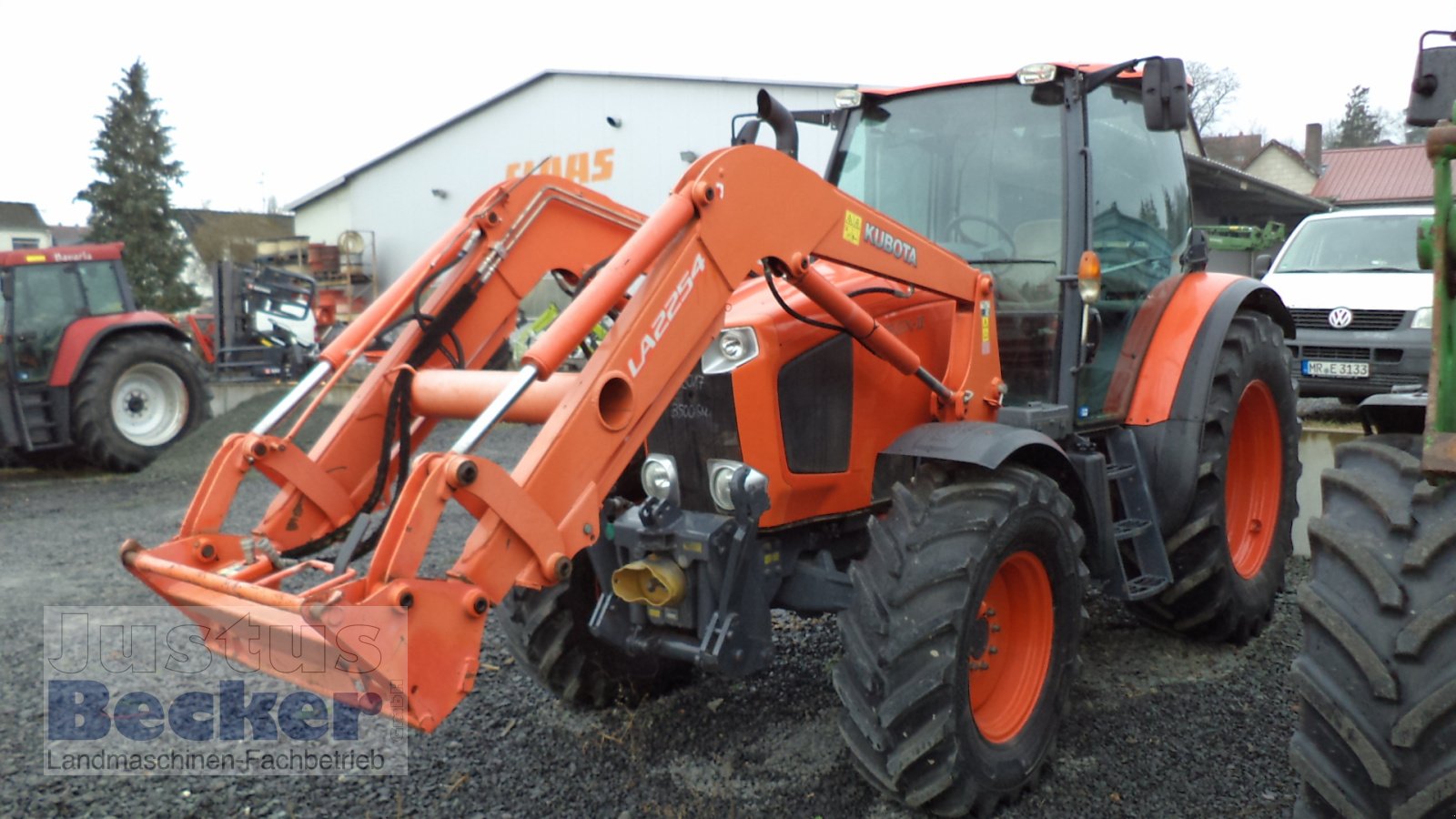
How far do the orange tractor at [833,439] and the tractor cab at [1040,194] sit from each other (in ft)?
0.04

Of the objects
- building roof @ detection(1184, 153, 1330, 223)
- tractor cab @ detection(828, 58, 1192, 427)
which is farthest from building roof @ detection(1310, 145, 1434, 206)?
tractor cab @ detection(828, 58, 1192, 427)

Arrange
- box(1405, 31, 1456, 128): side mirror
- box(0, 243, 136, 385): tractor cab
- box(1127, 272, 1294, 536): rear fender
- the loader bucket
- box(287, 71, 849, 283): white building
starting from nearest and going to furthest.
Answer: the loader bucket → box(1405, 31, 1456, 128): side mirror → box(1127, 272, 1294, 536): rear fender → box(0, 243, 136, 385): tractor cab → box(287, 71, 849, 283): white building

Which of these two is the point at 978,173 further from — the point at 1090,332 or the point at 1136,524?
the point at 1136,524

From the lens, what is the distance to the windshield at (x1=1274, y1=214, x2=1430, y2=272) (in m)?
9.39

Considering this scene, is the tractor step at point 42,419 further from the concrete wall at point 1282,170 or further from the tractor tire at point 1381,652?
the concrete wall at point 1282,170

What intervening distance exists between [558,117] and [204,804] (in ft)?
72.5

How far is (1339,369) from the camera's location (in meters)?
8.85

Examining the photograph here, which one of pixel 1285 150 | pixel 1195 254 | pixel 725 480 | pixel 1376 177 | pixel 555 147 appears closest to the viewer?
pixel 725 480

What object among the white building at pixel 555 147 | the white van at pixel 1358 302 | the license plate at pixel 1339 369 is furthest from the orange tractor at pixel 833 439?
the white building at pixel 555 147

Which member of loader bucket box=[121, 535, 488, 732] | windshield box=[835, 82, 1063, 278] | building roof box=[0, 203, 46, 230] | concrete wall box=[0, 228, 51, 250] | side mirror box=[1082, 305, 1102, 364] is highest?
windshield box=[835, 82, 1063, 278]

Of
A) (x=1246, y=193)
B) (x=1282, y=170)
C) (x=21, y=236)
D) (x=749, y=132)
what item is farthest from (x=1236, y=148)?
(x=21, y=236)

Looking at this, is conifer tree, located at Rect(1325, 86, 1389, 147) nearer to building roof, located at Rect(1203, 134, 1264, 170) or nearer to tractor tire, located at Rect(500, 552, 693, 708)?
building roof, located at Rect(1203, 134, 1264, 170)

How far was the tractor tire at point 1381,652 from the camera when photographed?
7.29 ft

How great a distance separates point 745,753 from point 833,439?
115 cm
